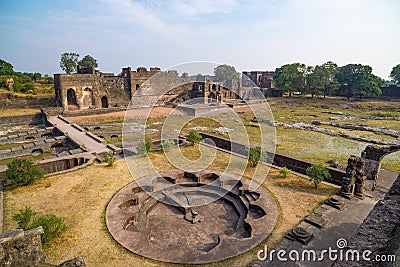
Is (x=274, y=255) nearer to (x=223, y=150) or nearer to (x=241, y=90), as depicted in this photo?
(x=223, y=150)

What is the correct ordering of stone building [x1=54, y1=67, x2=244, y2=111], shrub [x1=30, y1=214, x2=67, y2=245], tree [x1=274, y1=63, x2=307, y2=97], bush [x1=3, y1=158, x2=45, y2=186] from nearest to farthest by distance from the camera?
shrub [x1=30, y1=214, x2=67, y2=245]
bush [x1=3, y1=158, x2=45, y2=186]
stone building [x1=54, y1=67, x2=244, y2=111]
tree [x1=274, y1=63, x2=307, y2=97]

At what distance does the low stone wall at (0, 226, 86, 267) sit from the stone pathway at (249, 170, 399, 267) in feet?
14.9

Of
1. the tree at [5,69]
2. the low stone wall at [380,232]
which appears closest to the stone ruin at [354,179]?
the low stone wall at [380,232]

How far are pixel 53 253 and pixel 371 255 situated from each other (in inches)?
282

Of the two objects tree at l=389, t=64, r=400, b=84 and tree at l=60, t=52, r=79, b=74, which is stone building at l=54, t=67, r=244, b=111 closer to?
tree at l=60, t=52, r=79, b=74

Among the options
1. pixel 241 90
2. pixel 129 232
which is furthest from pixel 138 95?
pixel 129 232

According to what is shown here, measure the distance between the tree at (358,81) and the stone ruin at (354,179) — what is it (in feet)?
130

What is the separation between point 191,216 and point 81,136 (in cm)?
1315

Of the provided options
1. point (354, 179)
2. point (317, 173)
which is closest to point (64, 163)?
point (317, 173)

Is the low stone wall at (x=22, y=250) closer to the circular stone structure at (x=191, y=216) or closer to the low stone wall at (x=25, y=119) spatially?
the circular stone structure at (x=191, y=216)

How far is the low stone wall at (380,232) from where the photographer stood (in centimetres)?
425

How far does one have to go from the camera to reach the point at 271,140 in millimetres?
19297

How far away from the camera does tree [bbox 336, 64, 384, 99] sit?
4178 cm

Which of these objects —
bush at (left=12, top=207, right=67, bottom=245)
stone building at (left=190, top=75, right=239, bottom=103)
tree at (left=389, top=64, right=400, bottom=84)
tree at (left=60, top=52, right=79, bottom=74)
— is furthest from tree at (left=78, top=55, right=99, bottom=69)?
tree at (left=389, top=64, right=400, bottom=84)
